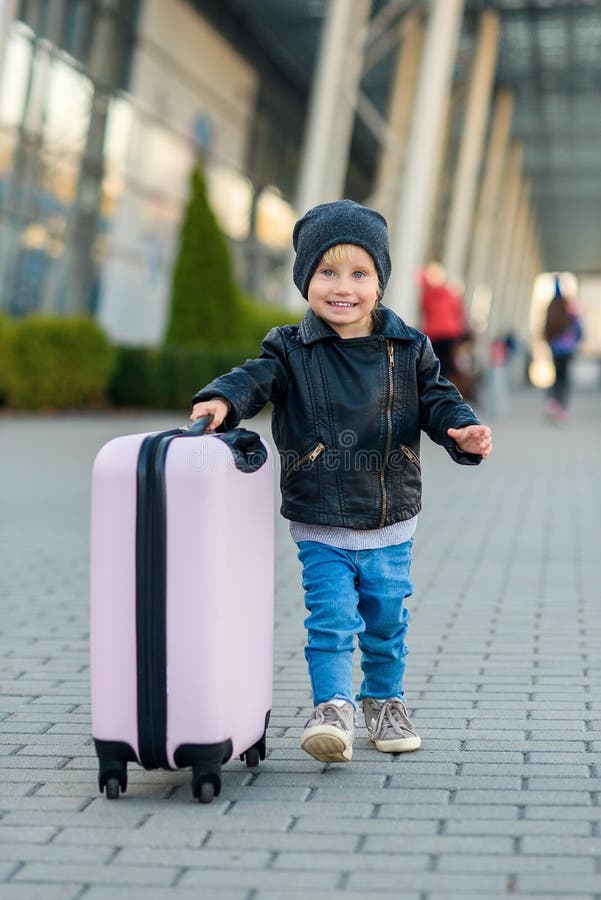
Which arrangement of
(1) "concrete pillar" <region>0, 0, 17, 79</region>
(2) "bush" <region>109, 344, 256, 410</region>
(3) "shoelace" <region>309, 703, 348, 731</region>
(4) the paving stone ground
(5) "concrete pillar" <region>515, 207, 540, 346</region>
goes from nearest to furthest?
1. (4) the paving stone ground
2. (3) "shoelace" <region>309, 703, 348, 731</region>
3. (1) "concrete pillar" <region>0, 0, 17, 79</region>
4. (2) "bush" <region>109, 344, 256, 410</region>
5. (5) "concrete pillar" <region>515, 207, 540, 346</region>

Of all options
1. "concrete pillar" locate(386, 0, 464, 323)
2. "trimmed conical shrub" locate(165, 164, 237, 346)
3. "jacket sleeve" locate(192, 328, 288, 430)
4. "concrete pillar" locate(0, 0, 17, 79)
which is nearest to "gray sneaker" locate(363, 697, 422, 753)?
"jacket sleeve" locate(192, 328, 288, 430)

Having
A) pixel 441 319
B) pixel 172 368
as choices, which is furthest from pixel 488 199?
pixel 441 319

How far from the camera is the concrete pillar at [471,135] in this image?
35750mm

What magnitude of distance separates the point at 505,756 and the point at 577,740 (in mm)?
286

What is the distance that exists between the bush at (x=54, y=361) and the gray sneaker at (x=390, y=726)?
55.3 ft

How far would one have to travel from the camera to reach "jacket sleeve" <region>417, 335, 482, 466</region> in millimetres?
3885

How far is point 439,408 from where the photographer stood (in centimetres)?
393

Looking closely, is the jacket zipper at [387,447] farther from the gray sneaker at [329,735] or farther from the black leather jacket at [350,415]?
the gray sneaker at [329,735]

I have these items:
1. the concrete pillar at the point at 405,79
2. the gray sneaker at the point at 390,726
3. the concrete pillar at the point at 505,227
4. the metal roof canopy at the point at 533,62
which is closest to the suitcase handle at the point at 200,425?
the gray sneaker at the point at 390,726

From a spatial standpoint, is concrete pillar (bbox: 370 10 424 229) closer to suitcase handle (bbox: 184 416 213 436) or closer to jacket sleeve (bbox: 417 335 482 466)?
jacket sleeve (bbox: 417 335 482 466)

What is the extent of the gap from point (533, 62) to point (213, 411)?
132 ft

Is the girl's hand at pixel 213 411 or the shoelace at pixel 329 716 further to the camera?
the shoelace at pixel 329 716

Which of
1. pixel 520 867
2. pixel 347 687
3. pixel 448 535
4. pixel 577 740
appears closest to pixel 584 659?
pixel 577 740

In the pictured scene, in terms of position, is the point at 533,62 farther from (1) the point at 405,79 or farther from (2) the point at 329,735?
(2) the point at 329,735
